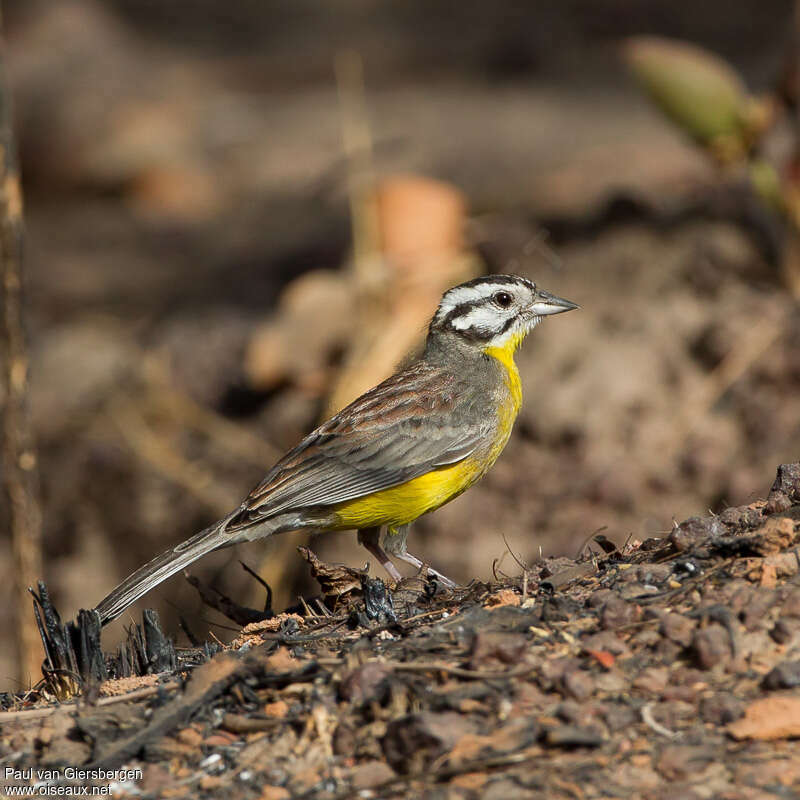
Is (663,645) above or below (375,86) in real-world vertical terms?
below

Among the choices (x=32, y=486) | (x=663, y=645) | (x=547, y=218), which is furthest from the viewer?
(x=547, y=218)

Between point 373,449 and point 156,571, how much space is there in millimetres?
1385

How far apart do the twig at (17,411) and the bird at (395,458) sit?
4.52 feet

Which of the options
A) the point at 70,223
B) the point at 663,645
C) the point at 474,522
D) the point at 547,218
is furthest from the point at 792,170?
the point at 70,223

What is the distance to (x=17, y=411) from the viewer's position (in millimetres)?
7215

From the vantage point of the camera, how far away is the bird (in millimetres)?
6445

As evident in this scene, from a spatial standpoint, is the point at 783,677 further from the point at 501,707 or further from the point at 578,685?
the point at 501,707

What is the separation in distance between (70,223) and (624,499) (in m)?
9.02

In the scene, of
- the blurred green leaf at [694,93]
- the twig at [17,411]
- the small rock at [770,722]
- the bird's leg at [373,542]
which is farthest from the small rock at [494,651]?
the blurred green leaf at [694,93]

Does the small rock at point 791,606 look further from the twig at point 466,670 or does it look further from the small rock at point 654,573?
the twig at point 466,670

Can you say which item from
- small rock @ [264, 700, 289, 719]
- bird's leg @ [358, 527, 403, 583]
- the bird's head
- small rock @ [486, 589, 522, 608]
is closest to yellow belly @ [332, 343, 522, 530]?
bird's leg @ [358, 527, 403, 583]

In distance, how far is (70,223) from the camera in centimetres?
1549

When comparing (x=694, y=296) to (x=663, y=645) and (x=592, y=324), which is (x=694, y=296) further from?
(x=663, y=645)

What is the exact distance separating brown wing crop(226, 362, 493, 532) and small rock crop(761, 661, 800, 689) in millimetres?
2935
